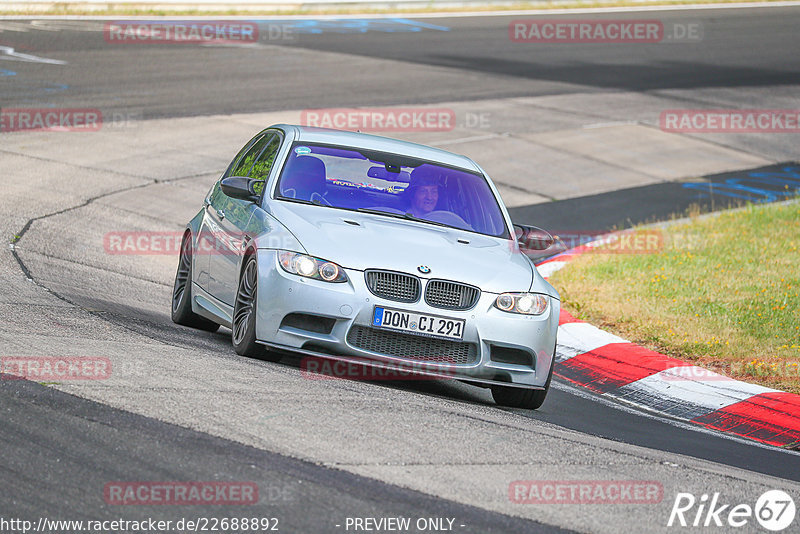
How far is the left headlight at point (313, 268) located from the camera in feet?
24.3

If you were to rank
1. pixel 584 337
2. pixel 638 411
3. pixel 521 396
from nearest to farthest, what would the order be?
pixel 521 396
pixel 638 411
pixel 584 337

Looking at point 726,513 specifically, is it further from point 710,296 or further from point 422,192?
point 710,296

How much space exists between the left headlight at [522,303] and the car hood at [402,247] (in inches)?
2.0

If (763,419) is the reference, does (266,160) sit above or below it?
above

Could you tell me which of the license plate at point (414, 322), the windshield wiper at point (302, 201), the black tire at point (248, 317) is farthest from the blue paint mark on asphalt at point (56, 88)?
the license plate at point (414, 322)

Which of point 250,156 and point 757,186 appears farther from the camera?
point 757,186

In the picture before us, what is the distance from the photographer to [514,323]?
761 centimetres

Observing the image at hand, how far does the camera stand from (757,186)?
1945 cm

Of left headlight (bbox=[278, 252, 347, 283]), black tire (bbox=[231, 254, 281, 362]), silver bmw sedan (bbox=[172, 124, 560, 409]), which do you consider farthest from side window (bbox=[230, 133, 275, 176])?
left headlight (bbox=[278, 252, 347, 283])

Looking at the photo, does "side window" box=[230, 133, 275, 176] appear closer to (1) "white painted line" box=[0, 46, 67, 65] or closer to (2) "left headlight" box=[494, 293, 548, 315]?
(2) "left headlight" box=[494, 293, 548, 315]

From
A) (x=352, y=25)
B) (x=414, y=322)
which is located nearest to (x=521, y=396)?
(x=414, y=322)

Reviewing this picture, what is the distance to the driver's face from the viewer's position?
8.66 m

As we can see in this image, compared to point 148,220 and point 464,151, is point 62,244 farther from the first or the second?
point 464,151

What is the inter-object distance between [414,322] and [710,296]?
5208mm
